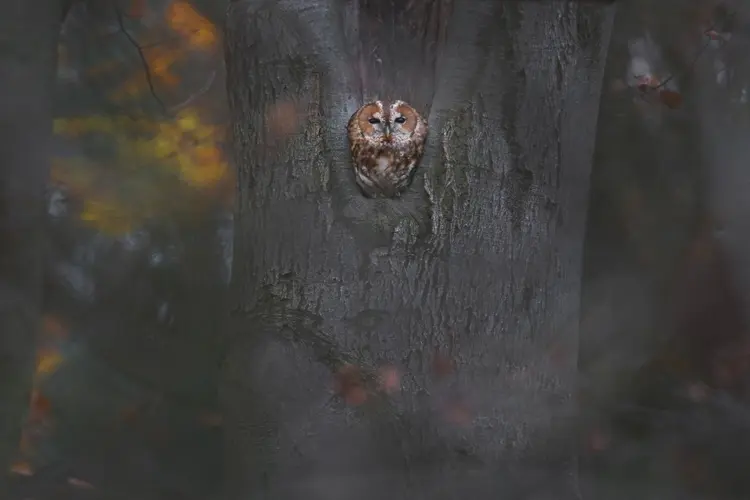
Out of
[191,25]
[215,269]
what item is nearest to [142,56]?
[191,25]

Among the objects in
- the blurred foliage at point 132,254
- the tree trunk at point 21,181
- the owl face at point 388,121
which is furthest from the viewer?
the blurred foliage at point 132,254

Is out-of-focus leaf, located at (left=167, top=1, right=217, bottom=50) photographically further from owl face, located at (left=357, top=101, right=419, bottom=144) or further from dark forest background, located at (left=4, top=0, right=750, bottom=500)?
owl face, located at (left=357, top=101, right=419, bottom=144)

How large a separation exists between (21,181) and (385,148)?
122 cm

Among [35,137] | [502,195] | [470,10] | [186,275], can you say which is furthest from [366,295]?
[35,137]

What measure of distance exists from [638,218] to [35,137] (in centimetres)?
134

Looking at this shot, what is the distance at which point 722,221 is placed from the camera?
1.67 m

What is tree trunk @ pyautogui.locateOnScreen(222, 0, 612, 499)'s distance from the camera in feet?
2.36

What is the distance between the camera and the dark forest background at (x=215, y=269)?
63.8 inches

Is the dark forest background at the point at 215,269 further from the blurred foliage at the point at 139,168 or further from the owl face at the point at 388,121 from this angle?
the owl face at the point at 388,121

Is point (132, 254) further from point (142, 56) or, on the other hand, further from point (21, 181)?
point (142, 56)

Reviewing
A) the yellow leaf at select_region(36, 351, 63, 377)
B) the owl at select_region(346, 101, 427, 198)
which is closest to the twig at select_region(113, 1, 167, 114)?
the yellow leaf at select_region(36, 351, 63, 377)

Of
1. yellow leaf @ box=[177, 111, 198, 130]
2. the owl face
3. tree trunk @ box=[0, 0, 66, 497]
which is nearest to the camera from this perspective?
the owl face

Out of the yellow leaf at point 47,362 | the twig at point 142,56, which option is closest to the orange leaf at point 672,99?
the twig at point 142,56

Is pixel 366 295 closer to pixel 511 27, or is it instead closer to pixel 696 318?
pixel 511 27
